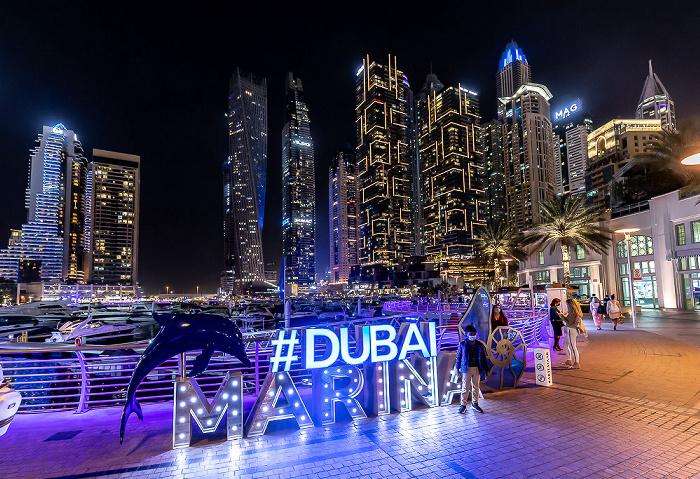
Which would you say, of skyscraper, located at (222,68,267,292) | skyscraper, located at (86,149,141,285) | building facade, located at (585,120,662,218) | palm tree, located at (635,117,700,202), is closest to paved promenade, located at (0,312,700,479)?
palm tree, located at (635,117,700,202)

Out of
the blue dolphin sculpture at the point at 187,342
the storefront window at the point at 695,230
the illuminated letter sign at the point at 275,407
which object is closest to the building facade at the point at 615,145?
the storefront window at the point at 695,230

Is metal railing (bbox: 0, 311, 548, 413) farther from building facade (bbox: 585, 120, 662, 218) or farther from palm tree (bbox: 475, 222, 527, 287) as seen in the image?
building facade (bbox: 585, 120, 662, 218)

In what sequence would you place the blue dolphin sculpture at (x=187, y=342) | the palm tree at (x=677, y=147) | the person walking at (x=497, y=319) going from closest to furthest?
the blue dolphin sculpture at (x=187, y=342) < the person walking at (x=497, y=319) < the palm tree at (x=677, y=147)

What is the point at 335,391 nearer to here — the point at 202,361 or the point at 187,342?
the point at 202,361

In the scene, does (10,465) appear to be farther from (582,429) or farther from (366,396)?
(582,429)

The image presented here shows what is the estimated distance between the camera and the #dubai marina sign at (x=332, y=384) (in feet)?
21.5

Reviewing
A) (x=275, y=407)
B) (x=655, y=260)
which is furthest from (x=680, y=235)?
(x=275, y=407)

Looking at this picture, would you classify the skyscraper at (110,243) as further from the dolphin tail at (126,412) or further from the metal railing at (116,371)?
the dolphin tail at (126,412)

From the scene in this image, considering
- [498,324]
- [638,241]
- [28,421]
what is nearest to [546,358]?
[498,324]

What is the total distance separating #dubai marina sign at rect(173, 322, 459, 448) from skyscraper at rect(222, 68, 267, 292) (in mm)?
152789

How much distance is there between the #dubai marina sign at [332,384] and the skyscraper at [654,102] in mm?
219119

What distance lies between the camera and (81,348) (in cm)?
746

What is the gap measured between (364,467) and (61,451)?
15.5ft

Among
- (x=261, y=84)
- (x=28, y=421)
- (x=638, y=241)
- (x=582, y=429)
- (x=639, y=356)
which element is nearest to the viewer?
(x=582, y=429)
